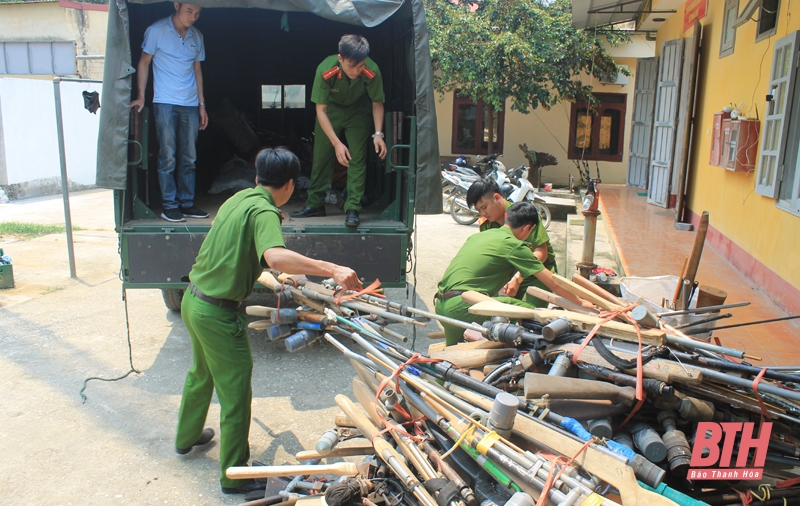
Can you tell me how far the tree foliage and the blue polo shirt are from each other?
892 cm

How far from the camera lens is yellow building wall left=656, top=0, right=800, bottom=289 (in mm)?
5191

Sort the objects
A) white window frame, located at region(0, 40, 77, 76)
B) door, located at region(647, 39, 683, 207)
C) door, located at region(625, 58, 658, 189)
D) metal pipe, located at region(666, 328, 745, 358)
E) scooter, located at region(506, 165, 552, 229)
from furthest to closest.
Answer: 1. white window frame, located at region(0, 40, 77, 76)
2. door, located at region(625, 58, 658, 189)
3. scooter, located at region(506, 165, 552, 229)
4. door, located at region(647, 39, 683, 207)
5. metal pipe, located at region(666, 328, 745, 358)

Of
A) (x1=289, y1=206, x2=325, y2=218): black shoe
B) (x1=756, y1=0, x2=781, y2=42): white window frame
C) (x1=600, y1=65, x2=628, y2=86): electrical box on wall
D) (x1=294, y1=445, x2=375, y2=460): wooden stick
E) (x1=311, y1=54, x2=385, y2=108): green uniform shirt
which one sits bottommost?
(x1=294, y1=445, x2=375, y2=460): wooden stick

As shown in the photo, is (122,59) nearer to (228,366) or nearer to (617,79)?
(228,366)

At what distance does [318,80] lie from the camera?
5254mm

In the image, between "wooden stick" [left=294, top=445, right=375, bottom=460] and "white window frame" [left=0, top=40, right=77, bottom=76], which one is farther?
"white window frame" [left=0, top=40, right=77, bottom=76]

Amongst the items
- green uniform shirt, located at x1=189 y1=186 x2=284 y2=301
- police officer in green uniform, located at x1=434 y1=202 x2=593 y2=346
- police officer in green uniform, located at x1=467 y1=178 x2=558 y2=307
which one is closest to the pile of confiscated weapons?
green uniform shirt, located at x1=189 y1=186 x2=284 y2=301

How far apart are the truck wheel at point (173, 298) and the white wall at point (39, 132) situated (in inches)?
339

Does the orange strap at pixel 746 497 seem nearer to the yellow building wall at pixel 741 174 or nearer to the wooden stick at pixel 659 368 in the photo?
the wooden stick at pixel 659 368

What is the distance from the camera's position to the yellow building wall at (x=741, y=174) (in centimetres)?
519

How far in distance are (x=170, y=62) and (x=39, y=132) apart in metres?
10.4

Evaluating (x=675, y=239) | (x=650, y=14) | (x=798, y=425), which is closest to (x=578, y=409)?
(x=798, y=425)

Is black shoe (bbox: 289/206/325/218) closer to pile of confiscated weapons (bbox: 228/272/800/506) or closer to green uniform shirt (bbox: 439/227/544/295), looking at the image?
green uniform shirt (bbox: 439/227/544/295)

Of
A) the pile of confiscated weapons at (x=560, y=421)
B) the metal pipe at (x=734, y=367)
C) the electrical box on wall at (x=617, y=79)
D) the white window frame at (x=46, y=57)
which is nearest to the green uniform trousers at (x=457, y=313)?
the pile of confiscated weapons at (x=560, y=421)
